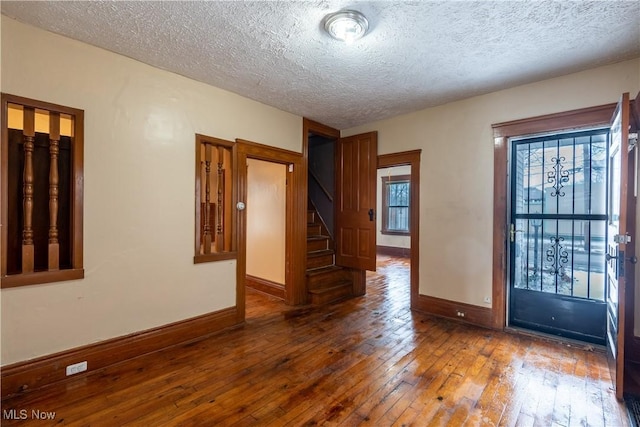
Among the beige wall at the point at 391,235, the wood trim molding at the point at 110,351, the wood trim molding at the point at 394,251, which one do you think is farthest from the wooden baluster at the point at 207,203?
the wood trim molding at the point at 394,251

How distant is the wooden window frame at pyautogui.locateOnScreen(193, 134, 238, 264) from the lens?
3.10 metres

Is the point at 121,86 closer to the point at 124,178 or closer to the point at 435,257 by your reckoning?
the point at 124,178

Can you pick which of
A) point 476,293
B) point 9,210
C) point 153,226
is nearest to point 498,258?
point 476,293

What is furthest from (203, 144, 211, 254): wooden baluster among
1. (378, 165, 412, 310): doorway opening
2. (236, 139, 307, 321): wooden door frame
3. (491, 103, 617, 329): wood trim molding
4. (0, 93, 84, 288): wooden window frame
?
(378, 165, 412, 310): doorway opening

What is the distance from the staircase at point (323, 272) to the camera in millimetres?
4312

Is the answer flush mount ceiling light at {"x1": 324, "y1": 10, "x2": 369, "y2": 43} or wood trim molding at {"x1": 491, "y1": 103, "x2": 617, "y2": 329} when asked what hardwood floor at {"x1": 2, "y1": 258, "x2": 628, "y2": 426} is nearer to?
wood trim molding at {"x1": 491, "y1": 103, "x2": 617, "y2": 329}

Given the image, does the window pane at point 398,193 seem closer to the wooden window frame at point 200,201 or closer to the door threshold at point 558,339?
the door threshold at point 558,339

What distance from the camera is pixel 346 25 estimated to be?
2074 mm

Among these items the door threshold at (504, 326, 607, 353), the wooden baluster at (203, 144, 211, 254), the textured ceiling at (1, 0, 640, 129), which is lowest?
the door threshold at (504, 326, 607, 353)

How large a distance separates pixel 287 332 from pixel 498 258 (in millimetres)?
2511

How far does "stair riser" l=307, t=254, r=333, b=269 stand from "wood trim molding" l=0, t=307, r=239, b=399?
1.49 meters

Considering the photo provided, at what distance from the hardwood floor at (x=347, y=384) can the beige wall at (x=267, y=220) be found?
1.42m

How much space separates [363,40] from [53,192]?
274cm

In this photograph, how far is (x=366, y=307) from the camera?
4109mm
